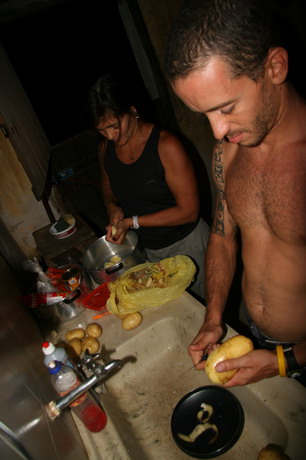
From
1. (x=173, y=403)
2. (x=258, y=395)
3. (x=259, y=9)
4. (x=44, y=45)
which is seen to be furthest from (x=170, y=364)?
(x=44, y=45)

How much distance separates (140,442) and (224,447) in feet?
1.55

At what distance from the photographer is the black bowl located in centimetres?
124

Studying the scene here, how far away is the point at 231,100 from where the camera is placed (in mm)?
1113

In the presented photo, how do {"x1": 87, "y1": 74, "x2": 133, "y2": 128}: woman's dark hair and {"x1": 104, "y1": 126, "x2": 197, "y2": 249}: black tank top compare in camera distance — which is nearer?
{"x1": 87, "y1": 74, "x2": 133, "y2": 128}: woman's dark hair

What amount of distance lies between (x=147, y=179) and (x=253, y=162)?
3.61ft

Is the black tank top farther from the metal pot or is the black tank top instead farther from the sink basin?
the sink basin

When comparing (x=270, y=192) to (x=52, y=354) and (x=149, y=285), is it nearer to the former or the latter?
(x=149, y=285)

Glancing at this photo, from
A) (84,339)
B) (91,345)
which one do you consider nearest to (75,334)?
(84,339)

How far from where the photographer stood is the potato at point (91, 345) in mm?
1823

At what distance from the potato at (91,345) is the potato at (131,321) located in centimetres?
19

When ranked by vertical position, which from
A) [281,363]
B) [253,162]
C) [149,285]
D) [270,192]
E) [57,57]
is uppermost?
[57,57]

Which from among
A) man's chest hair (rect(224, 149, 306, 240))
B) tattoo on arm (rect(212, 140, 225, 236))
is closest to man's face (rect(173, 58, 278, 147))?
man's chest hair (rect(224, 149, 306, 240))

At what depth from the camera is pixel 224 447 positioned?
3.93ft

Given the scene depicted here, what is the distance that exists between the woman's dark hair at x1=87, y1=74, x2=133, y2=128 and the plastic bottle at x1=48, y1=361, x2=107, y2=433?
1.70 meters
